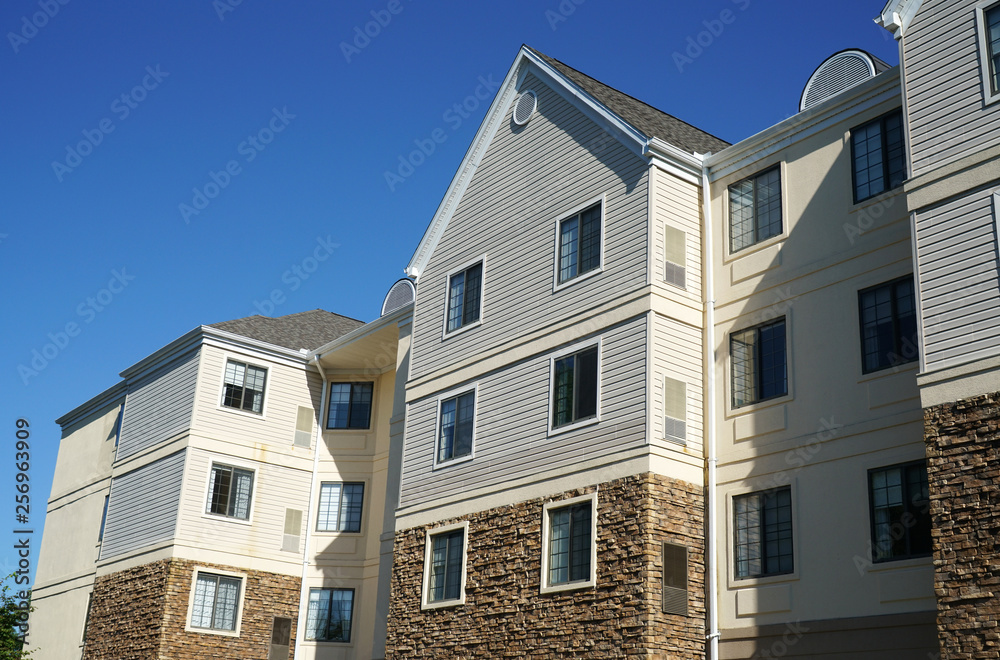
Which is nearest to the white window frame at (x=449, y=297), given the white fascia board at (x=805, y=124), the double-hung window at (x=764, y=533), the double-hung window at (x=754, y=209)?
the white fascia board at (x=805, y=124)

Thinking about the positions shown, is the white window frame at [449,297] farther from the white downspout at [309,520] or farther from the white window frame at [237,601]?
the white window frame at [237,601]

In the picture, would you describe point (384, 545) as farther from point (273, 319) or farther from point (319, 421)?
point (273, 319)

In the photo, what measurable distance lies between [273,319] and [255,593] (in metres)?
8.89

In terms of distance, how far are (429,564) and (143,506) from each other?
12.1 meters

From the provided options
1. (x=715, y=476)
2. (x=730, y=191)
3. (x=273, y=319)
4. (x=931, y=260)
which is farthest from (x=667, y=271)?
(x=273, y=319)

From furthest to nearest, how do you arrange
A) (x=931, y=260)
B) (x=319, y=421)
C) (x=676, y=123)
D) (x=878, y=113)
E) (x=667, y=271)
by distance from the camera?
(x=319, y=421), (x=676, y=123), (x=667, y=271), (x=878, y=113), (x=931, y=260)

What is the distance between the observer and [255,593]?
29016 millimetres

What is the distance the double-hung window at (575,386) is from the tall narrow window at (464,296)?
3.29 metres

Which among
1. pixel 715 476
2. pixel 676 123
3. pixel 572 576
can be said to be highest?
pixel 676 123

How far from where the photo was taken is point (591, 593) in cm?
1783

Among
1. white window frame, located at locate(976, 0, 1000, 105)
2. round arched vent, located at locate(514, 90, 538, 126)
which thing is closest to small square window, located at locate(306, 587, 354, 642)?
round arched vent, located at locate(514, 90, 538, 126)

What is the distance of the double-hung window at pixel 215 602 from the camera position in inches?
1110

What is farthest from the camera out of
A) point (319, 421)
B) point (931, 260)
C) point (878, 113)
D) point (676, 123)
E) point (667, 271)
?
point (319, 421)

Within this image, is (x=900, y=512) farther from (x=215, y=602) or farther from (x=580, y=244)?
(x=215, y=602)
